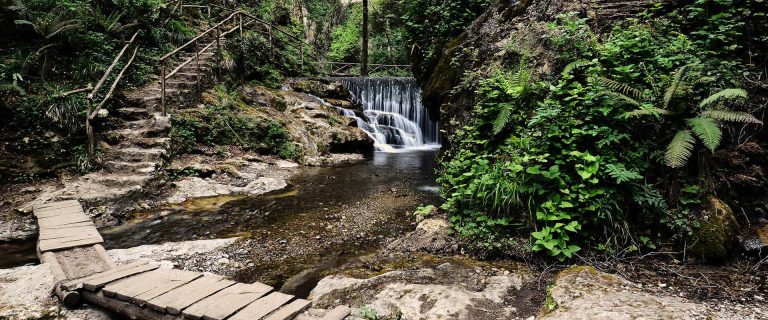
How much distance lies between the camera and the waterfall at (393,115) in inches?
596

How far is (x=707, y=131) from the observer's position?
3805 mm

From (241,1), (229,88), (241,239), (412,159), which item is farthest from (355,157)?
(241,1)

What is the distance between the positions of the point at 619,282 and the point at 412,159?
8982mm

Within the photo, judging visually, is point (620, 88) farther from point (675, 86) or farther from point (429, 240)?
point (429, 240)

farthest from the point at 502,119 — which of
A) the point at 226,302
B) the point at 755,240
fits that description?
the point at 226,302

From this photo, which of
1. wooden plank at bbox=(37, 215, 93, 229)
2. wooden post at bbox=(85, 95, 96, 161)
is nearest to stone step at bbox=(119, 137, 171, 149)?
wooden post at bbox=(85, 95, 96, 161)

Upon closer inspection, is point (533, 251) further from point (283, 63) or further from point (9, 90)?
point (283, 63)

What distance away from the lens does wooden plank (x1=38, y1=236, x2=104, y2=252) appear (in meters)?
4.13

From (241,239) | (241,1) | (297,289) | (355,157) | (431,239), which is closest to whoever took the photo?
(297,289)

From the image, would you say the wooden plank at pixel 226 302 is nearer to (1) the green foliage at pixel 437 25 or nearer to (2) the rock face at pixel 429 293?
(2) the rock face at pixel 429 293

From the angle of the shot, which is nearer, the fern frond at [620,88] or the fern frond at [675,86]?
the fern frond at [675,86]

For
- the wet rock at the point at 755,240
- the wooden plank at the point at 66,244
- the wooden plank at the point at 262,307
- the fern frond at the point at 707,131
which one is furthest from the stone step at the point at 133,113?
→ the wet rock at the point at 755,240

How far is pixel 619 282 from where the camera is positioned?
3.66 metres

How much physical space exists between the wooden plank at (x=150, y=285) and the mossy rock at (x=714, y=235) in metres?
4.98
